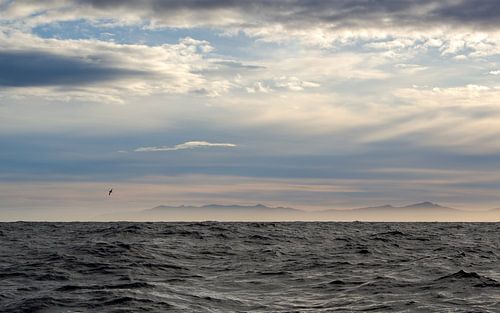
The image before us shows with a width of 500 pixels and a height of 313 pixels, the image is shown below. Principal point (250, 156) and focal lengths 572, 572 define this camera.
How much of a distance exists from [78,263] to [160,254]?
216 inches

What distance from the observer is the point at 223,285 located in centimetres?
2203

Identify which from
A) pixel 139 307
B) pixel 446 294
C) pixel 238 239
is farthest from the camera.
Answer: pixel 238 239

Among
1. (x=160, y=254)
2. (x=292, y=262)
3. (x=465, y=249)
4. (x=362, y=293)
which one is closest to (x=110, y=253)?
(x=160, y=254)

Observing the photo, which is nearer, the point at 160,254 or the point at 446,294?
the point at 446,294

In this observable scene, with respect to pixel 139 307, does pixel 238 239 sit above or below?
above

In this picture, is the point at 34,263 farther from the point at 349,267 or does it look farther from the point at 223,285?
the point at 349,267

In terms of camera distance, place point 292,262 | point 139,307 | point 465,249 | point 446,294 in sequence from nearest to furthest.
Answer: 1. point 139,307
2. point 446,294
3. point 292,262
4. point 465,249

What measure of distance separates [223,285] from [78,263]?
9285mm

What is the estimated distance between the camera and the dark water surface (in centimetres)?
1786

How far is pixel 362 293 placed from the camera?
1981 centimetres

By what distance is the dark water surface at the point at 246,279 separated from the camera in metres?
17.9

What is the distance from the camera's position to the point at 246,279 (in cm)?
2353

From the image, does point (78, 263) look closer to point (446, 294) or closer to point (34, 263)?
point (34, 263)

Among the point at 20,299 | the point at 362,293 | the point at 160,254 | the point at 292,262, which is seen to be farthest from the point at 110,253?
the point at 362,293
